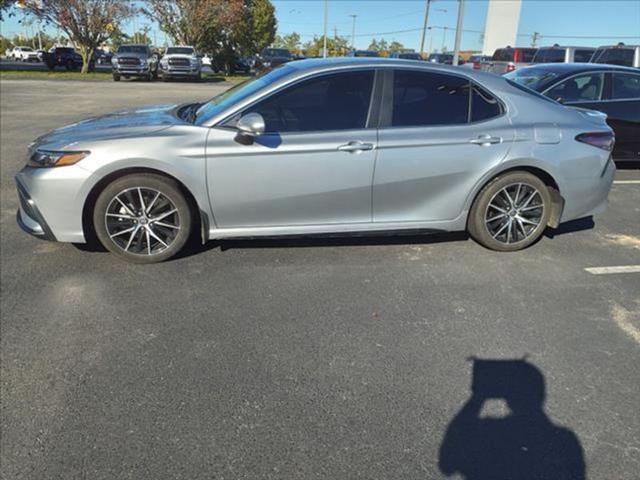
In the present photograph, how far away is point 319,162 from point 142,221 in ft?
4.92

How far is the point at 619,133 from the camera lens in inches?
283

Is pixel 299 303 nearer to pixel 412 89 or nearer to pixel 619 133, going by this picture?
pixel 412 89

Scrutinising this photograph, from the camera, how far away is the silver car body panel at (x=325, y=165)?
3844mm

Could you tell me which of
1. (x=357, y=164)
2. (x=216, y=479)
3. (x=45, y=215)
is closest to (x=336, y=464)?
(x=216, y=479)

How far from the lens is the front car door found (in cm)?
387

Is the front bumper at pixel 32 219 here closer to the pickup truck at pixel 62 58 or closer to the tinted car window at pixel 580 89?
the tinted car window at pixel 580 89

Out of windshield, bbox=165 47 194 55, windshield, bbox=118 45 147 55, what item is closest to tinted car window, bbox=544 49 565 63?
windshield, bbox=165 47 194 55

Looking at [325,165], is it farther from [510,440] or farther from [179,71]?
[179,71]

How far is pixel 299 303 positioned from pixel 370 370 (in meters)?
0.90

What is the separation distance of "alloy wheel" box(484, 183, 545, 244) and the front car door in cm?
122

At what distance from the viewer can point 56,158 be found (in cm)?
383

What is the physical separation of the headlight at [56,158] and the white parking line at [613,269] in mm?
4235

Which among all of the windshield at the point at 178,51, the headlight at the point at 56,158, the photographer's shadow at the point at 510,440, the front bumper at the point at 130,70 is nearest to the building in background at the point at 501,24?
the windshield at the point at 178,51

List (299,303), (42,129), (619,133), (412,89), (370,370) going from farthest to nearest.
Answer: (42,129) < (619,133) < (412,89) < (299,303) < (370,370)
